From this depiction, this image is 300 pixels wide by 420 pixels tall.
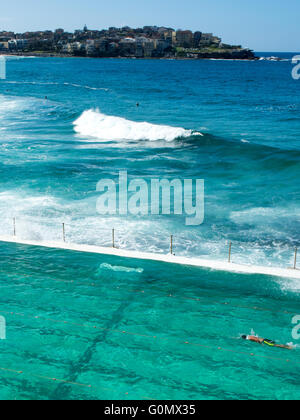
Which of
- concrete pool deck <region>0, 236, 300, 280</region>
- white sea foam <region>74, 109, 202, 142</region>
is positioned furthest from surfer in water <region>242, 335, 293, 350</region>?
white sea foam <region>74, 109, 202, 142</region>

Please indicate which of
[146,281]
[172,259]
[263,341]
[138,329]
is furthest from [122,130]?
[263,341]

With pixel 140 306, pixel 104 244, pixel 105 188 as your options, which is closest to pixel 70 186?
pixel 105 188

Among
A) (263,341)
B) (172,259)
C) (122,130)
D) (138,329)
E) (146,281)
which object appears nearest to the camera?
(263,341)

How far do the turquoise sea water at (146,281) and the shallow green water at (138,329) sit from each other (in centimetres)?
4

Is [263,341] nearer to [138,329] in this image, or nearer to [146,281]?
[138,329]

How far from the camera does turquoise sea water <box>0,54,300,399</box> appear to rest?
13.7 meters

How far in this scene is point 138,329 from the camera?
52.0 ft

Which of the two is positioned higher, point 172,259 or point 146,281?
point 172,259

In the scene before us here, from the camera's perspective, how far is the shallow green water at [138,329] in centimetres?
1334

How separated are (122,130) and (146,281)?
118ft

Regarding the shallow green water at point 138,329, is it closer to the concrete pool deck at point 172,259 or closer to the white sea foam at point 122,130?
the concrete pool deck at point 172,259

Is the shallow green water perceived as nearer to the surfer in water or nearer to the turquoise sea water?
the turquoise sea water

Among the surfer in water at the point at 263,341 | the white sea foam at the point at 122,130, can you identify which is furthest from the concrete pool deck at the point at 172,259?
the white sea foam at the point at 122,130

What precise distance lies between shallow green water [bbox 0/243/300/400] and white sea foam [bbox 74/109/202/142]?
3100 centimetres
